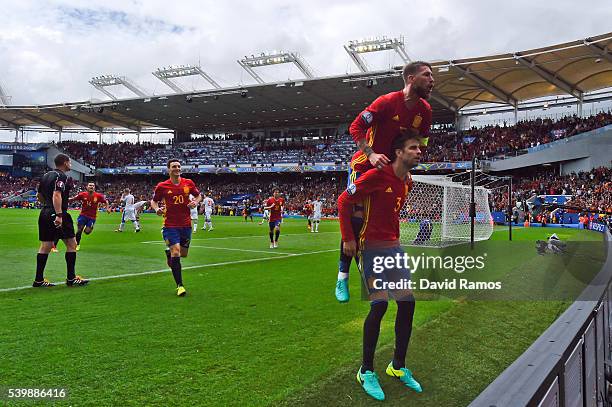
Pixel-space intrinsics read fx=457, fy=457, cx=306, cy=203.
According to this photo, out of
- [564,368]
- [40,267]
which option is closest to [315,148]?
[40,267]

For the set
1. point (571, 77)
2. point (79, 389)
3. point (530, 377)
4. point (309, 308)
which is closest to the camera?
point (530, 377)

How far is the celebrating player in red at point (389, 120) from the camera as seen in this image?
3.77 meters

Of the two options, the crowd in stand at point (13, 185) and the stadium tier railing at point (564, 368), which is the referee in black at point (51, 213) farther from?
the crowd in stand at point (13, 185)

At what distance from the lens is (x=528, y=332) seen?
521 cm

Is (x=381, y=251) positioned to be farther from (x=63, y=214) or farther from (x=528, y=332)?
(x=63, y=214)

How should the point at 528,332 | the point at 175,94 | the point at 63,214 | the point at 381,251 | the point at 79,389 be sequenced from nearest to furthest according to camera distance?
the point at 79,389 → the point at 381,251 → the point at 528,332 → the point at 63,214 → the point at 175,94

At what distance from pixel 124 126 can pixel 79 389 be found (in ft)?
238

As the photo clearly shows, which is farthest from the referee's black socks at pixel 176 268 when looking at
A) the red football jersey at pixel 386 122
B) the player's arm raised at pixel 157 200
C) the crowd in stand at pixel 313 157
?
the crowd in stand at pixel 313 157

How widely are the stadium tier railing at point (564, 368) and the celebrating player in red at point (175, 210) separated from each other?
5.78 meters

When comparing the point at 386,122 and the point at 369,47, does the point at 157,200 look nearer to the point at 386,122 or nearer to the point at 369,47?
the point at 386,122

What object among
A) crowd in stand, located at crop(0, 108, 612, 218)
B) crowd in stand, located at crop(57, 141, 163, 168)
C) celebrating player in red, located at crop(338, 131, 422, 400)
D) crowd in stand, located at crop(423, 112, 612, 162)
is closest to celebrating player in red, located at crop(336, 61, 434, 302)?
celebrating player in red, located at crop(338, 131, 422, 400)

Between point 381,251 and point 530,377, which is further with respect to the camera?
point 381,251

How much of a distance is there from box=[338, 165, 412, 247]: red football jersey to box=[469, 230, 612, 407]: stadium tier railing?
1.42m

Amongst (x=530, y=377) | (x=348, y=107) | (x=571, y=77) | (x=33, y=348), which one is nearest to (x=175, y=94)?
(x=348, y=107)
